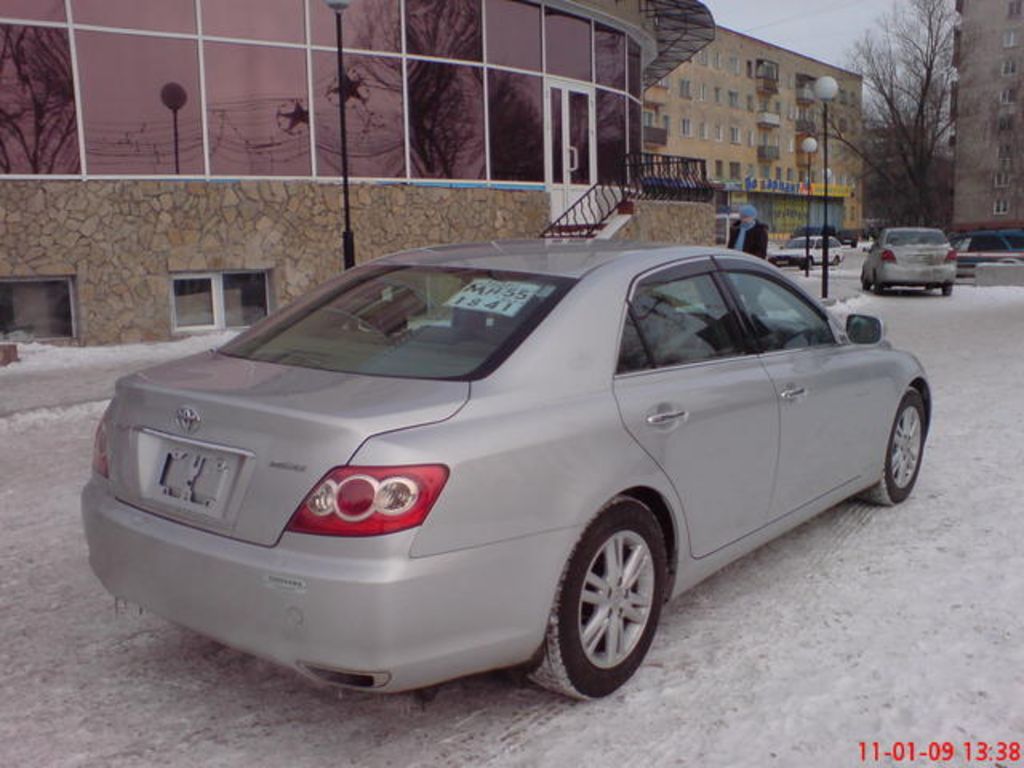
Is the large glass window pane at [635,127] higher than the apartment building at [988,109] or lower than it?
lower

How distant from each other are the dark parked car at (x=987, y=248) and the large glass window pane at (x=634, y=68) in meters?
10.3

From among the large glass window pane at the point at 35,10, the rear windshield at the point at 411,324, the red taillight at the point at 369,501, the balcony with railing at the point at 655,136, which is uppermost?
the balcony with railing at the point at 655,136

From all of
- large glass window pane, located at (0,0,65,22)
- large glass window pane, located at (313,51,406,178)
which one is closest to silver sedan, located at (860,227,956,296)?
large glass window pane, located at (313,51,406,178)

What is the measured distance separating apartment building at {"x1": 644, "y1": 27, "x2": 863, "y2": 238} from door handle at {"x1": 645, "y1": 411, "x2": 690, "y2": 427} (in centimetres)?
6233

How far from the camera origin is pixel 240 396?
278 cm

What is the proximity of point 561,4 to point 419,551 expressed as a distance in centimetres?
1631

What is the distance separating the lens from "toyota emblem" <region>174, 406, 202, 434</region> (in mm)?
2766

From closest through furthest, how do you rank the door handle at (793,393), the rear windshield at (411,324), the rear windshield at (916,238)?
1. the rear windshield at (411,324)
2. the door handle at (793,393)
3. the rear windshield at (916,238)

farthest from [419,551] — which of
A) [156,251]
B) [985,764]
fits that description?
[156,251]

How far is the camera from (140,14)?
1292 cm

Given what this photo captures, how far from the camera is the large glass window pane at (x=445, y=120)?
1511cm

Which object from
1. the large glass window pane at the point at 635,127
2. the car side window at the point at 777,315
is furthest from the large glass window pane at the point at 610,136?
the car side window at the point at 777,315

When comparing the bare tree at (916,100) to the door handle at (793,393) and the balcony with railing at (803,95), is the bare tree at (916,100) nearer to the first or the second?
the balcony with railing at (803,95)

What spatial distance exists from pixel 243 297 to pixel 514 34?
672 centimetres
